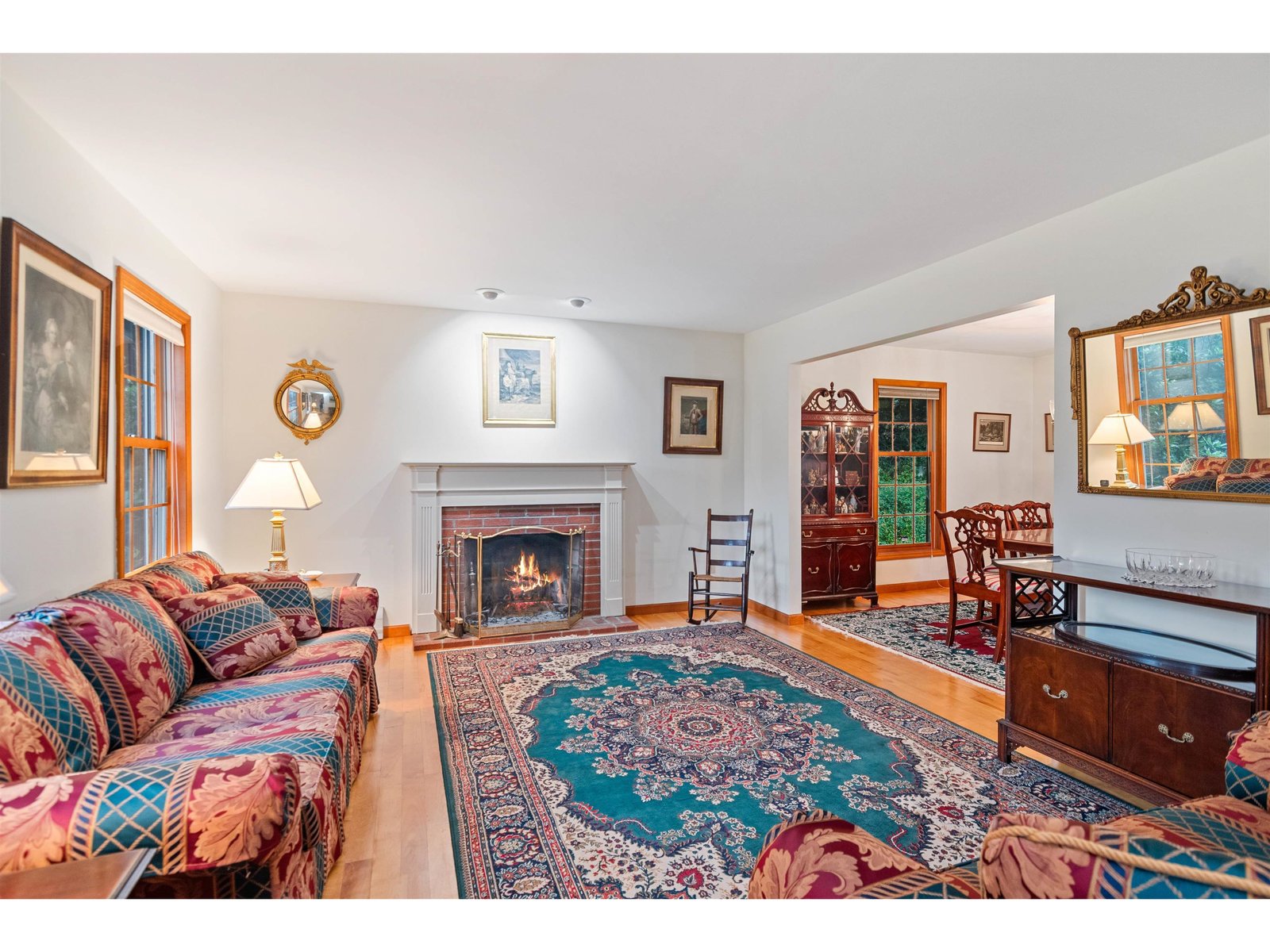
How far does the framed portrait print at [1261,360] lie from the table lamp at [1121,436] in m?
0.37

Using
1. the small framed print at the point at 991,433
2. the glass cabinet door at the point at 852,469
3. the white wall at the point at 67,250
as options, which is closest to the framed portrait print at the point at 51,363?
the white wall at the point at 67,250

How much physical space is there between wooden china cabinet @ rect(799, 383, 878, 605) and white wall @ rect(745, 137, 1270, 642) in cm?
169

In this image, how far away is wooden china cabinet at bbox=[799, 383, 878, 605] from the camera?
18.1 ft

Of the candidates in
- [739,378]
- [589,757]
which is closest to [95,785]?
[589,757]

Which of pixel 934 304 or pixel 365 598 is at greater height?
pixel 934 304

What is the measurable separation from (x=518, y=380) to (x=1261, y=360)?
13.6 feet

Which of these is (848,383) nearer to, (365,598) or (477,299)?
(477,299)

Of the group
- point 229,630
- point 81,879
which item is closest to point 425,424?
point 229,630

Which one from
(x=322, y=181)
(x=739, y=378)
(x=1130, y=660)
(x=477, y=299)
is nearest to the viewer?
(x=1130, y=660)

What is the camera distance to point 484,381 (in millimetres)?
4863

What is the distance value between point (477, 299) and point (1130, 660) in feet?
13.4

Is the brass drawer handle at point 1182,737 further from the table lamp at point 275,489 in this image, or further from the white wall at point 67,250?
the table lamp at point 275,489

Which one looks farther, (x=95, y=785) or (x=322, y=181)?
(x=322, y=181)

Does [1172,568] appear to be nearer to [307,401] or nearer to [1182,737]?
[1182,737]
